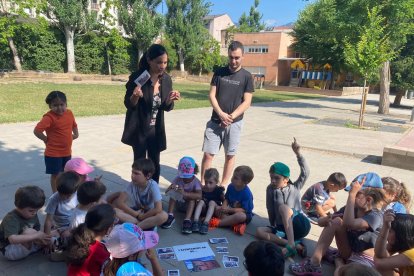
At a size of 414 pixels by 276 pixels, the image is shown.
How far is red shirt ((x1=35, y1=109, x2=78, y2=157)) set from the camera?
4092 millimetres

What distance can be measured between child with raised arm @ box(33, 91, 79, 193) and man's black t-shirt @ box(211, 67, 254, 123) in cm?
199

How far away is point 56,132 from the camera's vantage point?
4133 millimetres

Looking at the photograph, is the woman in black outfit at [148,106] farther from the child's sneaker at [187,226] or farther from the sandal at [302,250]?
the sandal at [302,250]

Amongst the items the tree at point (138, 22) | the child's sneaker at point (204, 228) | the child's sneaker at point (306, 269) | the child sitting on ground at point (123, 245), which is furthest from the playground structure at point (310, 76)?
the child sitting on ground at point (123, 245)

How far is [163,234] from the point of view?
371 cm

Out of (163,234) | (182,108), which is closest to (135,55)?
(182,108)

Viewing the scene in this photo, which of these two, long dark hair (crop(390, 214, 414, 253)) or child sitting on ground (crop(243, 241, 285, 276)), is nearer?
child sitting on ground (crop(243, 241, 285, 276))

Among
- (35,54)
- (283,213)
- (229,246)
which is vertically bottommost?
(229,246)

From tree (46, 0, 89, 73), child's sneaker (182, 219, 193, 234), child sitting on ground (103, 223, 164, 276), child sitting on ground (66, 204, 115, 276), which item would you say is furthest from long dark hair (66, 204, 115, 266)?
tree (46, 0, 89, 73)

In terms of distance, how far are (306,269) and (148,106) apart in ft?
8.27

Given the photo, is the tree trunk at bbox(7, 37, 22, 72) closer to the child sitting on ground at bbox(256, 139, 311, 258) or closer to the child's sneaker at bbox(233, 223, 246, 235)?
the child's sneaker at bbox(233, 223, 246, 235)

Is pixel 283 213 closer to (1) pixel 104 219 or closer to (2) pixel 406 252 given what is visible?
(2) pixel 406 252

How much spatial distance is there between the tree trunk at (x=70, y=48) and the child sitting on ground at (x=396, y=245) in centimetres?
3170

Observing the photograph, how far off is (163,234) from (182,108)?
1184 cm
